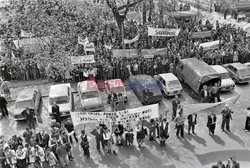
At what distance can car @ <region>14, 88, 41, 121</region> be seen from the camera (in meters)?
17.5

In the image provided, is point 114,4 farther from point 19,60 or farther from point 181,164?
point 181,164

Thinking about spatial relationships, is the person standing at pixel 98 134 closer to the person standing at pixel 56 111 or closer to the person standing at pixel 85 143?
the person standing at pixel 85 143

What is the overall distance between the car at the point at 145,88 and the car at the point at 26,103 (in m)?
6.94

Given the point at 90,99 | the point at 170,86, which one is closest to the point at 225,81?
the point at 170,86

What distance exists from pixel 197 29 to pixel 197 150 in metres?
18.0

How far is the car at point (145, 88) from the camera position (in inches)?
747

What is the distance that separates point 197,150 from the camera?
47.6 ft

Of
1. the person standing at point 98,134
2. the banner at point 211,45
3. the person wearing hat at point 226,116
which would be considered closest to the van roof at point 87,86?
the person standing at point 98,134

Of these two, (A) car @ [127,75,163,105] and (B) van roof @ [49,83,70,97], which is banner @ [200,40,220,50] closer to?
(A) car @ [127,75,163,105]

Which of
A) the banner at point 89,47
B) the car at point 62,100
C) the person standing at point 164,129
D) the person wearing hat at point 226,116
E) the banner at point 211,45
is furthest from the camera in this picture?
the banner at point 211,45

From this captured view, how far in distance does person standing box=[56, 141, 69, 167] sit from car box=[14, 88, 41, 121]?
17.1ft

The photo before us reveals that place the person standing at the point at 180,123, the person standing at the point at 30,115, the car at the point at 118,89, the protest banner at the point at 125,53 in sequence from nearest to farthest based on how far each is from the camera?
the person standing at the point at 180,123 < the person standing at the point at 30,115 < the car at the point at 118,89 < the protest banner at the point at 125,53

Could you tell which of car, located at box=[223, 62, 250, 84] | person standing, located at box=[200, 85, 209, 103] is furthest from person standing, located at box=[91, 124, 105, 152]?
car, located at box=[223, 62, 250, 84]

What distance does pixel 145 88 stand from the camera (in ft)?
63.4
